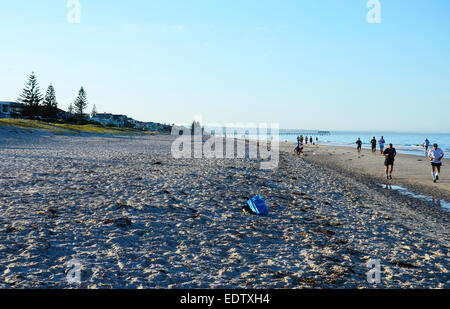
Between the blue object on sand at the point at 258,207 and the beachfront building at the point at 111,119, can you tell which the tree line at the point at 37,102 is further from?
the blue object on sand at the point at 258,207

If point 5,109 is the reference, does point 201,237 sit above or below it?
below

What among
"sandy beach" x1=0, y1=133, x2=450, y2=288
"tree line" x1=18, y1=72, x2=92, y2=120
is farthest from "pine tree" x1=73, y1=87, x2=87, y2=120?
"sandy beach" x1=0, y1=133, x2=450, y2=288

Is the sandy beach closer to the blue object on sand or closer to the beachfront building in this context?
the blue object on sand

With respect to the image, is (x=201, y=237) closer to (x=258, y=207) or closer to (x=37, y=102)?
(x=258, y=207)

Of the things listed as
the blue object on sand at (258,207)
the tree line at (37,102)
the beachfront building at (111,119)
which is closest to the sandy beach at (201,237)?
the blue object on sand at (258,207)

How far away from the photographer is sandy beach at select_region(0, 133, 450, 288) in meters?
4.87

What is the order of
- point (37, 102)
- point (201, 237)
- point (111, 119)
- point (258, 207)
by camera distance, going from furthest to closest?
point (111, 119) → point (37, 102) → point (258, 207) → point (201, 237)

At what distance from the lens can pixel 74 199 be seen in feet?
29.1

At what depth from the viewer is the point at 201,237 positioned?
6.71m

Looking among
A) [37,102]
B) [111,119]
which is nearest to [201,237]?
[37,102]
